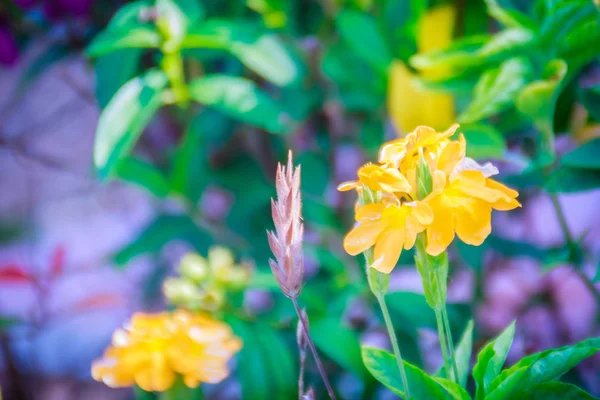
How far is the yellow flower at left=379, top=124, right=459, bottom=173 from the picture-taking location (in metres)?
0.35

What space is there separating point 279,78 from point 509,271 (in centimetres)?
78

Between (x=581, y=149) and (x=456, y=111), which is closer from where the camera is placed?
(x=581, y=149)

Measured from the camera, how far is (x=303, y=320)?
1.07 feet

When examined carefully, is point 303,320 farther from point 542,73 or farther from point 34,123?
point 34,123

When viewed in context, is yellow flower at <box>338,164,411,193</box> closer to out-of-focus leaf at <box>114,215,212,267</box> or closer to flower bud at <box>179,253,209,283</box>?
flower bud at <box>179,253,209,283</box>

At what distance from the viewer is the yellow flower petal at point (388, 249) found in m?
0.31

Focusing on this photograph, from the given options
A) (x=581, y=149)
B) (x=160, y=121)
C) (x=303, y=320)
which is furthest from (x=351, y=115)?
(x=303, y=320)

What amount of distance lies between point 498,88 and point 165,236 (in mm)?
495

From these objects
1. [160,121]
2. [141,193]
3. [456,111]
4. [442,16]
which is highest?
[442,16]

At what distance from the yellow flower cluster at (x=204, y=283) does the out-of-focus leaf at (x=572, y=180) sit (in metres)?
0.33

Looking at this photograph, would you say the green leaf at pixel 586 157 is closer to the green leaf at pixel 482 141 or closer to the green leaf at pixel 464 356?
the green leaf at pixel 482 141

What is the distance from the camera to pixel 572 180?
0.54 metres

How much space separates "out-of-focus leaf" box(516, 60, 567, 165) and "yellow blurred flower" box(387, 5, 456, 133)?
7.1 inches

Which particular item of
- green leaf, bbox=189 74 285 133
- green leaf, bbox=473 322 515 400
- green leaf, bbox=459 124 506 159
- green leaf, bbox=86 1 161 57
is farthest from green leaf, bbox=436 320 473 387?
green leaf, bbox=86 1 161 57
